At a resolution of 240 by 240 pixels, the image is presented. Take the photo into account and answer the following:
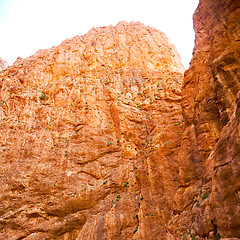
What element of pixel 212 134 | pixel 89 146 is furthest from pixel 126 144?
pixel 212 134

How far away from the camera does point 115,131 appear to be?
74.5ft

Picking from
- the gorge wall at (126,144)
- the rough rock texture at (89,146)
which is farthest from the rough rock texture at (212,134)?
the rough rock texture at (89,146)

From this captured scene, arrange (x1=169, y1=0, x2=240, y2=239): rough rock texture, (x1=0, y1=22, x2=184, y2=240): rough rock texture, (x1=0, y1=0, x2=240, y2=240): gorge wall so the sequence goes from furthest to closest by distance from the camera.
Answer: (x1=0, y1=22, x2=184, y2=240): rough rock texture, (x1=0, y1=0, x2=240, y2=240): gorge wall, (x1=169, y1=0, x2=240, y2=239): rough rock texture

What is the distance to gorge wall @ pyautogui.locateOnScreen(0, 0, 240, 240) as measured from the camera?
36.0 ft

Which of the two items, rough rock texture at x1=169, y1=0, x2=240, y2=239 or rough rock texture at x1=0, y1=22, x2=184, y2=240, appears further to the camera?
rough rock texture at x1=0, y1=22, x2=184, y2=240

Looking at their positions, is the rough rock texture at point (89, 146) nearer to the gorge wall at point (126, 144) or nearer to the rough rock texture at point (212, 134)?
the gorge wall at point (126, 144)

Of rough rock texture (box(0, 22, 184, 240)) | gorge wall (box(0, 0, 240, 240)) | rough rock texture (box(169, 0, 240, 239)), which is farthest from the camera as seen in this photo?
rough rock texture (box(0, 22, 184, 240))

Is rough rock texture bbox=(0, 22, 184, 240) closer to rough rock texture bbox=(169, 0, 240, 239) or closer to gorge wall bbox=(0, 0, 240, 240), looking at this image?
gorge wall bbox=(0, 0, 240, 240)

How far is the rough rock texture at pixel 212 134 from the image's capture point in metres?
8.02

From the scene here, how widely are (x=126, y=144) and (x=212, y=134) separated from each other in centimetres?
1000

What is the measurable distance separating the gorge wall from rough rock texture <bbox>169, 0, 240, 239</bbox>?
0.06 m

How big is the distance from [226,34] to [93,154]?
1495cm

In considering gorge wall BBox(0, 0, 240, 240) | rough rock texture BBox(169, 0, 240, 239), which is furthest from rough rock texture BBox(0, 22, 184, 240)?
rough rock texture BBox(169, 0, 240, 239)

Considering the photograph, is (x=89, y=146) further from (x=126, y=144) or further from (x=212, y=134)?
(x=212, y=134)
